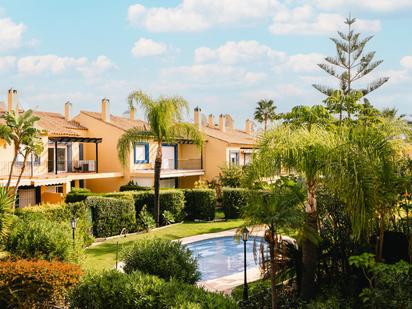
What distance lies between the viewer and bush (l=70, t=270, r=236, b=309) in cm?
884

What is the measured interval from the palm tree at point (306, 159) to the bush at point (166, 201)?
1640 cm

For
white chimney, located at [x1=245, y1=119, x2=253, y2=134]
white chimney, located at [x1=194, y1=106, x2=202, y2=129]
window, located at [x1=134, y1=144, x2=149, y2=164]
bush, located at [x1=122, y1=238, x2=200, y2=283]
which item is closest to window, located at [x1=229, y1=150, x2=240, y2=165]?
white chimney, located at [x1=194, y1=106, x2=202, y2=129]

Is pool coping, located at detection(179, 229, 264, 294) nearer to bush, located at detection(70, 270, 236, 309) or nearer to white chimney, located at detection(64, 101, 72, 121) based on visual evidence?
bush, located at detection(70, 270, 236, 309)

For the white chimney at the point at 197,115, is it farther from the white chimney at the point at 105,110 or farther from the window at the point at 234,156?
the white chimney at the point at 105,110

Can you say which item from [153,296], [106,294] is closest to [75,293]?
[106,294]

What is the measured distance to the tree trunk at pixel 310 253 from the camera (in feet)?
38.6

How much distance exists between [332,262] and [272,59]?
29.6 ft

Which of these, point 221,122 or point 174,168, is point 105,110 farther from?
point 221,122

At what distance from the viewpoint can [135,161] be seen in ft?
128

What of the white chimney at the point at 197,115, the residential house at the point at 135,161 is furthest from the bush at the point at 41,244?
the white chimney at the point at 197,115

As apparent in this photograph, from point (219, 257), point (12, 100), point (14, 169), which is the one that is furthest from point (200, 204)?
point (12, 100)

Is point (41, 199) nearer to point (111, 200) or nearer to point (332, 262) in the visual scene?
point (111, 200)

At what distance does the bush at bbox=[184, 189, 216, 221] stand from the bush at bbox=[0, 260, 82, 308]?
18326 millimetres

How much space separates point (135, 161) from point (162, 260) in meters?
27.4
